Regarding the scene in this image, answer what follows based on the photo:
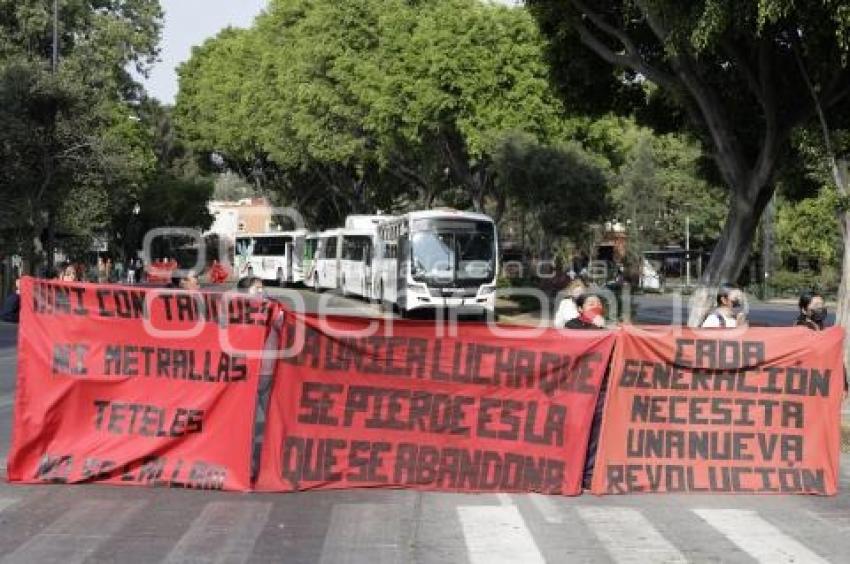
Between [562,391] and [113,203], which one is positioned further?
[113,203]

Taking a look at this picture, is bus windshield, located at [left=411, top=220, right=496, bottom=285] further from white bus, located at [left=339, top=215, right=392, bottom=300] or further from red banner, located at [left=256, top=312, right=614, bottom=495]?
red banner, located at [left=256, top=312, right=614, bottom=495]

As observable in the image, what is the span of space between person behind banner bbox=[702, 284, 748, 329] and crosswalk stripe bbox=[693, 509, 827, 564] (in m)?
2.81

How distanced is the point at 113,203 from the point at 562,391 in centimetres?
3511

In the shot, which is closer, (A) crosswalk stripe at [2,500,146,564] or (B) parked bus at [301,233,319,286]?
→ (A) crosswalk stripe at [2,500,146,564]

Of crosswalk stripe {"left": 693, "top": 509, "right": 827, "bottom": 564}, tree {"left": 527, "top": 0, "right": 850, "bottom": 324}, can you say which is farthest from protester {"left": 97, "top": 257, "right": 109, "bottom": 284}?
crosswalk stripe {"left": 693, "top": 509, "right": 827, "bottom": 564}

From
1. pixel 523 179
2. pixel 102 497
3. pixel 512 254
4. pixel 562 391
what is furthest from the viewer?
pixel 512 254

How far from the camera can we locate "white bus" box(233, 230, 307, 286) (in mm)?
64000

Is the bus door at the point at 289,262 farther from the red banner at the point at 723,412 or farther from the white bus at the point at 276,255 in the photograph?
the red banner at the point at 723,412

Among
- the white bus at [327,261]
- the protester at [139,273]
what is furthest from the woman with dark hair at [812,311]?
the protester at [139,273]

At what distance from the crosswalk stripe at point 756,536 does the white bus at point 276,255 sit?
53661 millimetres

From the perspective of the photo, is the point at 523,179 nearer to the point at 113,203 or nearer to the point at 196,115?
the point at 113,203

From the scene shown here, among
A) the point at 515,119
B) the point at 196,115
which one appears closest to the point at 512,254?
the point at 196,115

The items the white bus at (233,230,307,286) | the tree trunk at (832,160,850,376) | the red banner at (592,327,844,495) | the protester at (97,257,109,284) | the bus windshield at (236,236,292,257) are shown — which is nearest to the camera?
the red banner at (592,327,844,495)

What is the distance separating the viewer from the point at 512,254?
78500 mm
